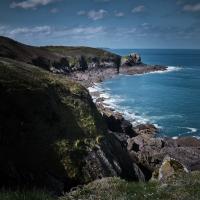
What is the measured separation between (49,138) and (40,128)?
1.12m

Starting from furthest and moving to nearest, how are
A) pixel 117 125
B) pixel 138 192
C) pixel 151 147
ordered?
pixel 117 125 → pixel 151 147 → pixel 138 192

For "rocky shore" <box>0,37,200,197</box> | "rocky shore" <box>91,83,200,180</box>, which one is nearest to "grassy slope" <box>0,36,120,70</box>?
"rocky shore" <box>91,83,200,180</box>

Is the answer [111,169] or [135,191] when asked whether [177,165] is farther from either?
A: [135,191]

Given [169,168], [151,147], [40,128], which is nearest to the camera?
[40,128]

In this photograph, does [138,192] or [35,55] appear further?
[35,55]

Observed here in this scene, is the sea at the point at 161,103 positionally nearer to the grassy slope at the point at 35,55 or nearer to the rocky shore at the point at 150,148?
the rocky shore at the point at 150,148

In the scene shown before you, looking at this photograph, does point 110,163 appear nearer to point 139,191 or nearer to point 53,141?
point 53,141

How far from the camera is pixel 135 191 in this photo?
1420cm

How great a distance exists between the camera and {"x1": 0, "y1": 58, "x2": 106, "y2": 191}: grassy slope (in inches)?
985

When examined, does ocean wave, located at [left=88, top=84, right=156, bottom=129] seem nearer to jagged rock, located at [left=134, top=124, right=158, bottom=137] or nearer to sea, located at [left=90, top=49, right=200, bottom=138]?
sea, located at [left=90, top=49, right=200, bottom=138]

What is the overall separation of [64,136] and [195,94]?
95808 mm

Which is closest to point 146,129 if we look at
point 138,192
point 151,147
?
point 151,147

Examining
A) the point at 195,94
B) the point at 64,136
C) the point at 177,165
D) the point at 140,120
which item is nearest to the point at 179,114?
the point at 140,120

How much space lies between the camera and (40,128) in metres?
28.4
